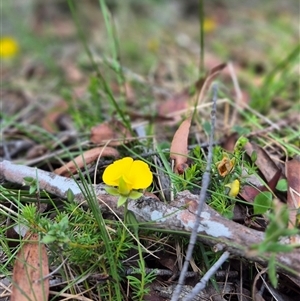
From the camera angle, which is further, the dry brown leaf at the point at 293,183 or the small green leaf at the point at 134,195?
the dry brown leaf at the point at 293,183

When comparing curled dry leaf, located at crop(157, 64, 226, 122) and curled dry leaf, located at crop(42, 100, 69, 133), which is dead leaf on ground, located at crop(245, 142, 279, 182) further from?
curled dry leaf, located at crop(42, 100, 69, 133)

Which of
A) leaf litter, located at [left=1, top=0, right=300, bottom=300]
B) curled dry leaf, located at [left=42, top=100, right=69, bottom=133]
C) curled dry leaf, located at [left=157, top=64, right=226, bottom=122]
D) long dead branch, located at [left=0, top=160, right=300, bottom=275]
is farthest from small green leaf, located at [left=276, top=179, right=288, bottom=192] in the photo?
curled dry leaf, located at [left=42, top=100, right=69, bottom=133]

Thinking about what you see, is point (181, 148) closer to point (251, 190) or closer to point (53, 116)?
point (251, 190)

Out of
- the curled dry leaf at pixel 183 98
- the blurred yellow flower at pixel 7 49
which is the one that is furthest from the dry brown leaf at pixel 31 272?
the blurred yellow flower at pixel 7 49

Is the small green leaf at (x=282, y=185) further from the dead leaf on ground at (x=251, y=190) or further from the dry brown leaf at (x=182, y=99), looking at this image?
the dry brown leaf at (x=182, y=99)

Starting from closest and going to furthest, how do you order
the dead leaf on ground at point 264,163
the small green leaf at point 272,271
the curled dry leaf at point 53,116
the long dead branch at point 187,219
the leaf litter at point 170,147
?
the small green leaf at point 272,271, the long dead branch at point 187,219, the leaf litter at point 170,147, the dead leaf on ground at point 264,163, the curled dry leaf at point 53,116

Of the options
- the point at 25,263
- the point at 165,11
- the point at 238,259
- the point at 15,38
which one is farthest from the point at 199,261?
the point at 165,11
